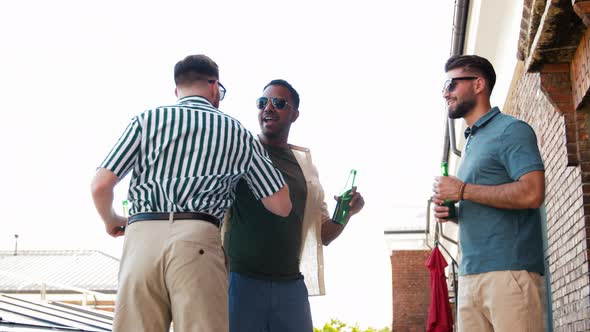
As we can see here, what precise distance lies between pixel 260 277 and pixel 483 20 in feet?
16.8

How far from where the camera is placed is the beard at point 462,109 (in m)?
3.56

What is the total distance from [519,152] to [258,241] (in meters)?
1.35

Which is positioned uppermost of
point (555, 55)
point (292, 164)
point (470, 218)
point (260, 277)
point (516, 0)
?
point (516, 0)

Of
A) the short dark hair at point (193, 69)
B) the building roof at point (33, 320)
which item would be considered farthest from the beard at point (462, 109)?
the building roof at point (33, 320)

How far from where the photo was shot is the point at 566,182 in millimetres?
5227

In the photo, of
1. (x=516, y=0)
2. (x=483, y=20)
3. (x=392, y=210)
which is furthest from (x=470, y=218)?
(x=392, y=210)

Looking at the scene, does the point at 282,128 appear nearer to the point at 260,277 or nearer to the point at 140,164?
the point at 260,277

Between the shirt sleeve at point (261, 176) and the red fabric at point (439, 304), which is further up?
the shirt sleeve at point (261, 176)

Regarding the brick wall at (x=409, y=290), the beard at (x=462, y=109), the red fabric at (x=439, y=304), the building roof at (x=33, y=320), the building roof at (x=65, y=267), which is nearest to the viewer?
the beard at (x=462, y=109)

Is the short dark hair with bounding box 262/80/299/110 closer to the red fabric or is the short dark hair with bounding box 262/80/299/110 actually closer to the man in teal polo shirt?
the man in teal polo shirt

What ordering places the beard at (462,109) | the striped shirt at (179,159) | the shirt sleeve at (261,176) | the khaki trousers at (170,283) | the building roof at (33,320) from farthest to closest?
the building roof at (33,320) → the beard at (462,109) → the shirt sleeve at (261,176) → the striped shirt at (179,159) → the khaki trousers at (170,283)

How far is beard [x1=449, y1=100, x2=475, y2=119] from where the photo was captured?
140 inches

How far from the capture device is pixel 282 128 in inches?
165

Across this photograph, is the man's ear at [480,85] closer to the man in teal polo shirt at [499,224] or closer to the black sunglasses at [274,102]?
the man in teal polo shirt at [499,224]
